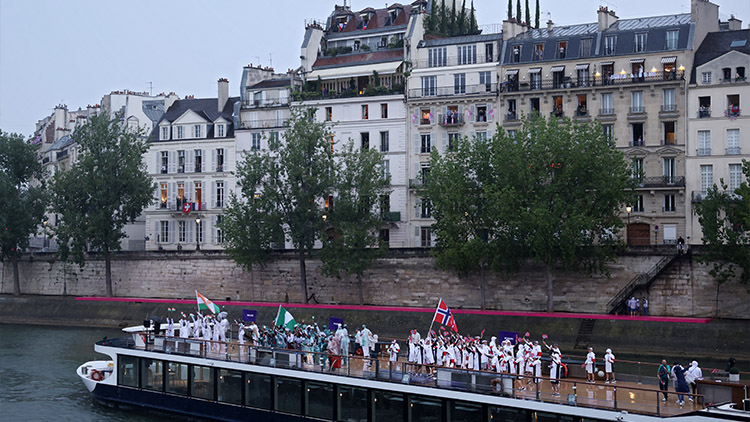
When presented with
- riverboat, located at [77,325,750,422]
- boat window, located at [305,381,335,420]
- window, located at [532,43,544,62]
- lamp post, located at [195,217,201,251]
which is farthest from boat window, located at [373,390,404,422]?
lamp post, located at [195,217,201,251]

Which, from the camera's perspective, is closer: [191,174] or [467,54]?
[467,54]

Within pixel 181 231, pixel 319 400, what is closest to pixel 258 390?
pixel 319 400

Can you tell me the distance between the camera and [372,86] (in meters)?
67.6

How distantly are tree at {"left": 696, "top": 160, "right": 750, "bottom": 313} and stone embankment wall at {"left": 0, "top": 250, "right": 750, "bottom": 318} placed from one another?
1.24 m

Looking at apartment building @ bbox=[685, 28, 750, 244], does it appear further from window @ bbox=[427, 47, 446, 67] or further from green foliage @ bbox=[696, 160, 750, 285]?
window @ bbox=[427, 47, 446, 67]

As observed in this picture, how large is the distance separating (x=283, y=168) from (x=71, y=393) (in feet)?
76.5

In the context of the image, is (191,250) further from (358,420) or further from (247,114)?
(358,420)

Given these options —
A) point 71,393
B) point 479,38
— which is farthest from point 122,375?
point 479,38

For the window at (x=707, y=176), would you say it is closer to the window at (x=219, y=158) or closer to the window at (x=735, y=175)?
the window at (x=735, y=175)

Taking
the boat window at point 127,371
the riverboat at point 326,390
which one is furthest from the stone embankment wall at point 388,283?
the boat window at point 127,371

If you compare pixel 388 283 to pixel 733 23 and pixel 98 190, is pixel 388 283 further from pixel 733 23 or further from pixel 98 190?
pixel 733 23

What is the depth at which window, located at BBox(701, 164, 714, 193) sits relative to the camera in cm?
5656

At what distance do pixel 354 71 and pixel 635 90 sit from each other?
763 inches

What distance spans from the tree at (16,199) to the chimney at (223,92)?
536 inches
